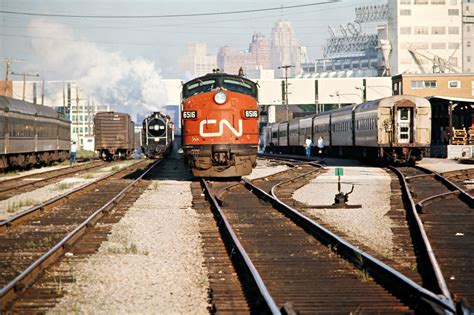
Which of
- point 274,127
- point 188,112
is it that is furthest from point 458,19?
point 188,112

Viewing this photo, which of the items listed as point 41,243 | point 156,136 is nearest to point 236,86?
point 41,243

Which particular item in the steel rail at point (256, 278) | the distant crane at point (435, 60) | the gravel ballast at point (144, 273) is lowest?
the gravel ballast at point (144, 273)

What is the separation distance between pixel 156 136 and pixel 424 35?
11224 centimetres

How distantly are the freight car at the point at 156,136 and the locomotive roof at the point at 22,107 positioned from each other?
856 cm

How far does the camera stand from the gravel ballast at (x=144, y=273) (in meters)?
6.88

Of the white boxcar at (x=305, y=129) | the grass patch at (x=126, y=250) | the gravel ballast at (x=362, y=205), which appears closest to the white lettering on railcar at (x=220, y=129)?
the gravel ballast at (x=362, y=205)

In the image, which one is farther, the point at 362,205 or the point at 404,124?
the point at 404,124

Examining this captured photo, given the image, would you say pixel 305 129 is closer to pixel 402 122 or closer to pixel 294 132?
pixel 294 132

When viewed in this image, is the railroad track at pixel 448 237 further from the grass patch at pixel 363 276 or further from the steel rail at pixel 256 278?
the steel rail at pixel 256 278

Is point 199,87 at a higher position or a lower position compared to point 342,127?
higher

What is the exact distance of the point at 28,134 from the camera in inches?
1464

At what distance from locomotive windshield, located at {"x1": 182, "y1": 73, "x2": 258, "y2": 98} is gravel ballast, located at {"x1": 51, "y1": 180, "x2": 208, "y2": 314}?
347 inches

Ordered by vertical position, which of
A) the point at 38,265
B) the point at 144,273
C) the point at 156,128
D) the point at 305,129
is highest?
the point at 156,128

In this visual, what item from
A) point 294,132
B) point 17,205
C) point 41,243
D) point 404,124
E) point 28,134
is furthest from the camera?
point 294,132
